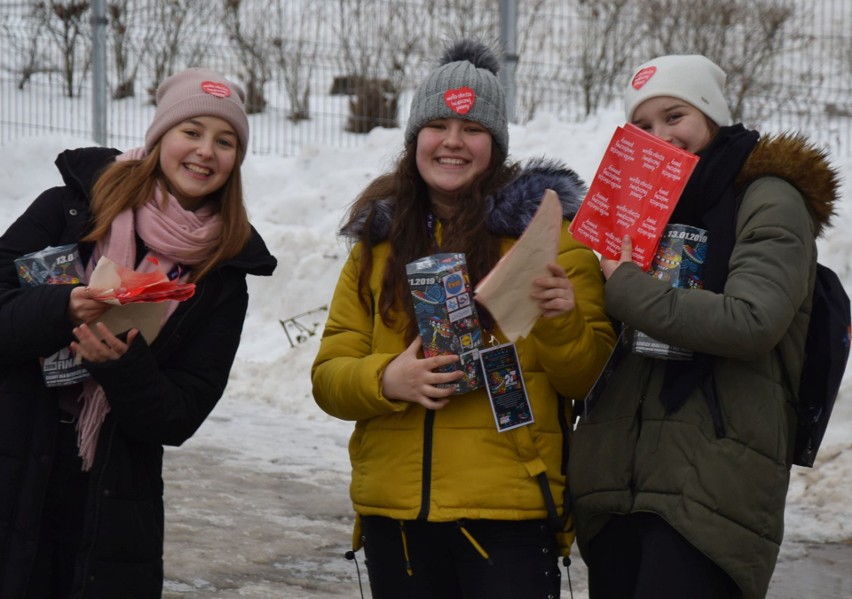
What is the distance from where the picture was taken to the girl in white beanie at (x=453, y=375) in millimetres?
3240

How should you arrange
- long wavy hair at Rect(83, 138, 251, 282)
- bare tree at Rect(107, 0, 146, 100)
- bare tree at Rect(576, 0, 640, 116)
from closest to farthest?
long wavy hair at Rect(83, 138, 251, 282)
bare tree at Rect(107, 0, 146, 100)
bare tree at Rect(576, 0, 640, 116)

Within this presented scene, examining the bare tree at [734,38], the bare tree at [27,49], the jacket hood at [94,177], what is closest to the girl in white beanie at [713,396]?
the jacket hood at [94,177]

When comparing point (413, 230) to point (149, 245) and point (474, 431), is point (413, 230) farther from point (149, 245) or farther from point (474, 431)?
point (149, 245)

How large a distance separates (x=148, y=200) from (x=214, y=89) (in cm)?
37

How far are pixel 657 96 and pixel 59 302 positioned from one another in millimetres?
1588

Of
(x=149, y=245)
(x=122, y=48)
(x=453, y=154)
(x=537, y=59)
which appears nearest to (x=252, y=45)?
(x=122, y=48)

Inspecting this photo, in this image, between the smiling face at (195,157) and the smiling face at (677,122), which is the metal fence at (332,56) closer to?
the smiling face at (195,157)

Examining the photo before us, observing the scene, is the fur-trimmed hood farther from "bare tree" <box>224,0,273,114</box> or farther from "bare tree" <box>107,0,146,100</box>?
"bare tree" <box>107,0,146,100</box>

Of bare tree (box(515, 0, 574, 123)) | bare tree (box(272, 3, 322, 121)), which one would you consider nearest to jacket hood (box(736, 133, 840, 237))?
bare tree (box(515, 0, 574, 123))

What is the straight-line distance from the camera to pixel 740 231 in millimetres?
3111

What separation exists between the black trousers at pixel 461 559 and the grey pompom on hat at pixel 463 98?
103cm

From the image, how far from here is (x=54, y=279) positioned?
3.39m

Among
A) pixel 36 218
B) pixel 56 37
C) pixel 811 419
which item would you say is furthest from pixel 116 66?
pixel 811 419

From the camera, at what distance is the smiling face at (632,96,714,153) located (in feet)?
10.9
